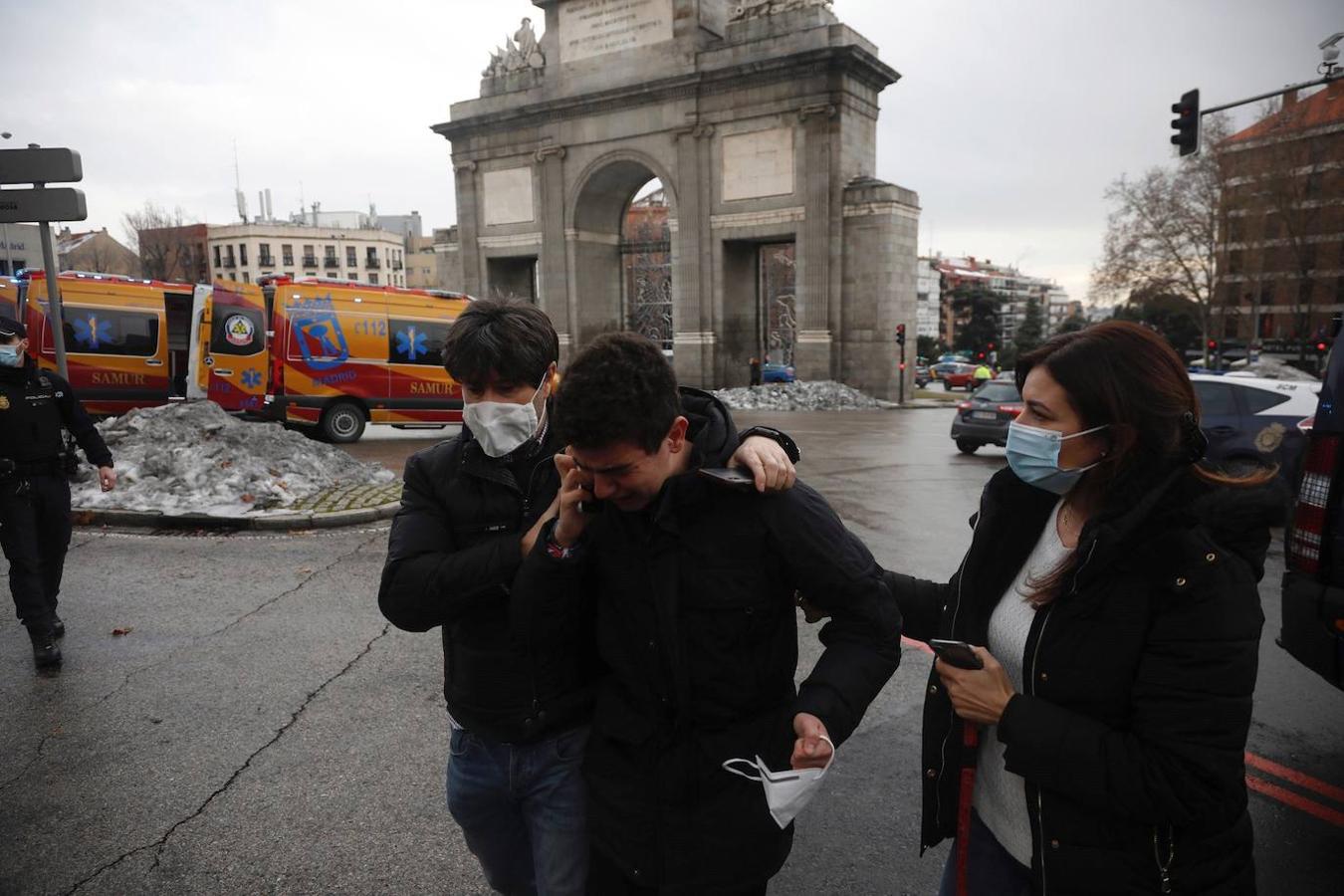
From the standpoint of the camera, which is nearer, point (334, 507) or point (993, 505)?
point (993, 505)

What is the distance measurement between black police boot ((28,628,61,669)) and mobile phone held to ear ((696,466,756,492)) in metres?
5.04

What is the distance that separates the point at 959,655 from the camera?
1918 millimetres

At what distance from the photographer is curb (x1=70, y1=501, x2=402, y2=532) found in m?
8.70

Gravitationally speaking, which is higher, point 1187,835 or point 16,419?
point 16,419

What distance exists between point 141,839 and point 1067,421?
146 inches

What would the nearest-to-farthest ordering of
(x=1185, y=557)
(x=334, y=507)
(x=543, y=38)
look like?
(x=1185, y=557)
(x=334, y=507)
(x=543, y=38)

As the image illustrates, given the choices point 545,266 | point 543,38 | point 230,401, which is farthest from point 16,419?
point 543,38

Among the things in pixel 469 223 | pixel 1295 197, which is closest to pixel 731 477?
pixel 469 223

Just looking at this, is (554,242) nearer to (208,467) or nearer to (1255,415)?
(208,467)

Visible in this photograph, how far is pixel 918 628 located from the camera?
249 centimetres

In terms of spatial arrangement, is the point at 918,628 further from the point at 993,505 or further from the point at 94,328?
the point at 94,328

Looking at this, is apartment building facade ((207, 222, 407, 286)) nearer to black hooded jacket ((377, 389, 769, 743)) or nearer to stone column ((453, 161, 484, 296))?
stone column ((453, 161, 484, 296))

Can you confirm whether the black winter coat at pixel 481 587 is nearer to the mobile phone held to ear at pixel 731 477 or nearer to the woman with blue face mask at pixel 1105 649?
the mobile phone held to ear at pixel 731 477

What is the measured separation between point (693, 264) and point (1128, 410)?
2861 cm
